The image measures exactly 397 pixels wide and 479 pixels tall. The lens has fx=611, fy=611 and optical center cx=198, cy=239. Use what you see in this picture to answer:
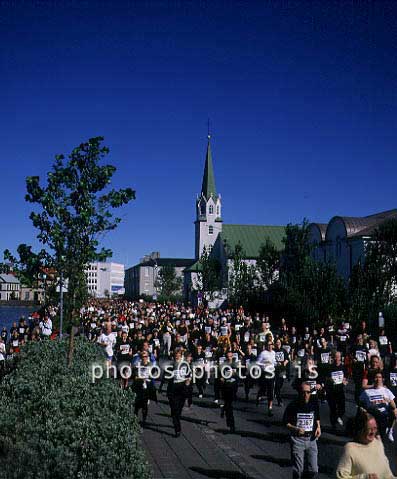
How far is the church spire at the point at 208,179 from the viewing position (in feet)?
380

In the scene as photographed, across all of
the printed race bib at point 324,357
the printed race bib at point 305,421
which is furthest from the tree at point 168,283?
the printed race bib at point 305,421

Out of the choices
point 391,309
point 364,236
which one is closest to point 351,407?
point 391,309

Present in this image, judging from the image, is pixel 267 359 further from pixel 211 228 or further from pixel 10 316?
pixel 211 228

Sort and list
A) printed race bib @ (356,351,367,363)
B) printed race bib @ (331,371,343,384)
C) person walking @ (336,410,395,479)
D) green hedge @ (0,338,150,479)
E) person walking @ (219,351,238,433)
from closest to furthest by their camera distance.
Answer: person walking @ (336,410,395,479), green hedge @ (0,338,150,479), person walking @ (219,351,238,433), printed race bib @ (331,371,343,384), printed race bib @ (356,351,367,363)

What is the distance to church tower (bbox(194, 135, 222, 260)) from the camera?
116000 millimetres

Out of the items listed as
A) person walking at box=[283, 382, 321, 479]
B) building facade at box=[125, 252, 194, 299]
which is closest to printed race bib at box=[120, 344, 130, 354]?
person walking at box=[283, 382, 321, 479]

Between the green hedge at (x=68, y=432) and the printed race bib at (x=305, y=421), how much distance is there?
2516mm

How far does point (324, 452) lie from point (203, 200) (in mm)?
105297

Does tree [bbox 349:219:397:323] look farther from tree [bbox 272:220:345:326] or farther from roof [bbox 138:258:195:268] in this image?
roof [bbox 138:258:195:268]

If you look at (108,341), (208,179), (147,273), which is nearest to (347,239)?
(108,341)

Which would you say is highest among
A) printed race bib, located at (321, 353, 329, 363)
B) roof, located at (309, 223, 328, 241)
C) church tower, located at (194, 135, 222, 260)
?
church tower, located at (194, 135, 222, 260)

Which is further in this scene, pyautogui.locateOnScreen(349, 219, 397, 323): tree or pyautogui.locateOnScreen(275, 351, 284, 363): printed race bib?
pyautogui.locateOnScreen(349, 219, 397, 323): tree

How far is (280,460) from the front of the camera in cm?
1076

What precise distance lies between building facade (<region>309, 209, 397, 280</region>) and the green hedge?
4591 centimetres
